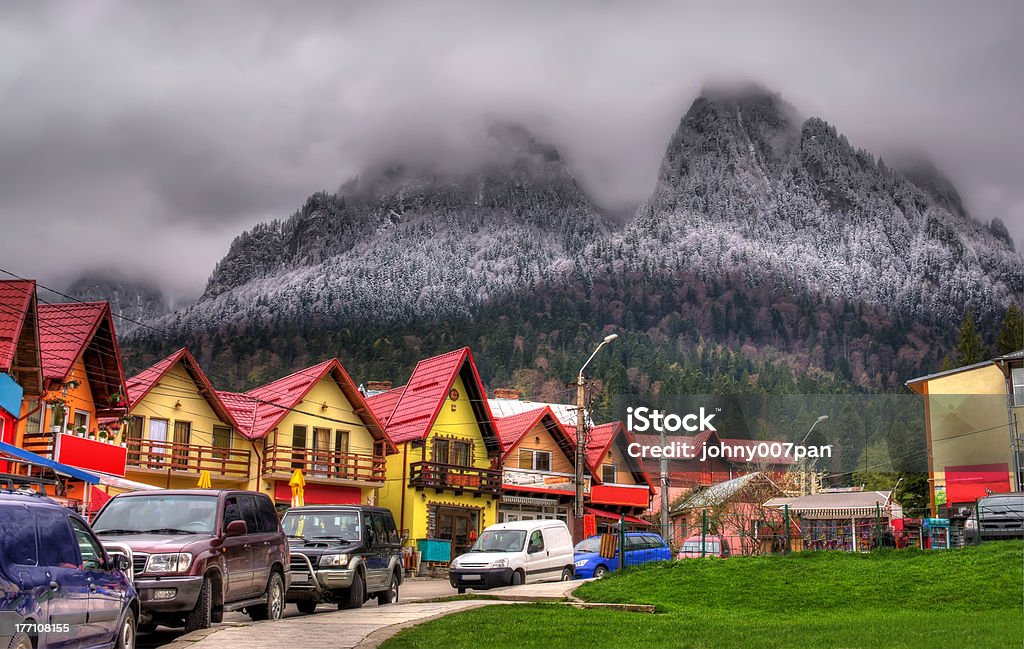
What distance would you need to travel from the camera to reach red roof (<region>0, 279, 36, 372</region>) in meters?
30.6

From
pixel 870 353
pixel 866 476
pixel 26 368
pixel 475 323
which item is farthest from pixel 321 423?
pixel 870 353

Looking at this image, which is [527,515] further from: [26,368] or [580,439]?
[26,368]

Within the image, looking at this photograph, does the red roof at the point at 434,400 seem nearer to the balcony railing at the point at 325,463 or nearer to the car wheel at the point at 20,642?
the balcony railing at the point at 325,463

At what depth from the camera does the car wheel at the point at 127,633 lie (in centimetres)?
1206

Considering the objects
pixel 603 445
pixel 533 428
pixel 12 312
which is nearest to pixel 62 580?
pixel 12 312

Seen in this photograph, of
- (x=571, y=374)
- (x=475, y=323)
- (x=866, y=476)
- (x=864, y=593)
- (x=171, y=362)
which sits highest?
(x=475, y=323)

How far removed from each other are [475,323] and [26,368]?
139544 mm

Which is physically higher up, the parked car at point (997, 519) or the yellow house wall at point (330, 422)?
the yellow house wall at point (330, 422)

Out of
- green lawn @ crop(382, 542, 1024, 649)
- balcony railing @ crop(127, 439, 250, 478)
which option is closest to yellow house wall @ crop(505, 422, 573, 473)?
balcony railing @ crop(127, 439, 250, 478)

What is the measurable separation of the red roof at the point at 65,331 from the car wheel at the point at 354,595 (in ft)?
58.0

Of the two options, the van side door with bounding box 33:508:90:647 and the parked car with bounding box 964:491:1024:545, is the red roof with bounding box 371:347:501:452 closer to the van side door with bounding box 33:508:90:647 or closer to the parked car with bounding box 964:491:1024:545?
the parked car with bounding box 964:491:1024:545

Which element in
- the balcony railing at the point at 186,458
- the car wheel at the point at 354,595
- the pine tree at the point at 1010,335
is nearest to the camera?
the car wheel at the point at 354,595

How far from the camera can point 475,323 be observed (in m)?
172

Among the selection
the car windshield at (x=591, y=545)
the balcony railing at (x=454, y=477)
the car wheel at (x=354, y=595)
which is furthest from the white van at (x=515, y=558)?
the balcony railing at (x=454, y=477)
